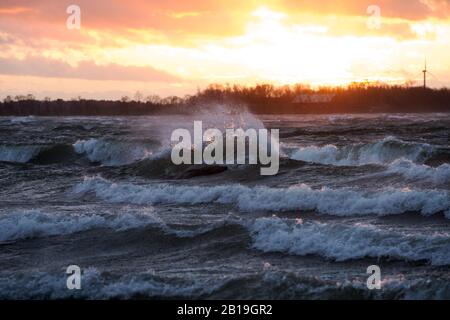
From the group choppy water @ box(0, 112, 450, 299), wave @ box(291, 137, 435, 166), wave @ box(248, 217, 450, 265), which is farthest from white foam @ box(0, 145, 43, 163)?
wave @ box(248, 217, 450, 265)

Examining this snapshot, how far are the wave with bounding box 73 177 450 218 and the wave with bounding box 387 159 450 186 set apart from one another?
2.90m

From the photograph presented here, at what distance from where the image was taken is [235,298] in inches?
404

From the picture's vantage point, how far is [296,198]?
61.2ft

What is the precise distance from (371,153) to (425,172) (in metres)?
9.65

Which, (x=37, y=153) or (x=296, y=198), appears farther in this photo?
(x=37, y=153)

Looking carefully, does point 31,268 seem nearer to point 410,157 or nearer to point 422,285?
point 422,285

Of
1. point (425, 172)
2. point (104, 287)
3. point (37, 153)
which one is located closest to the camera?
point (104, 287)

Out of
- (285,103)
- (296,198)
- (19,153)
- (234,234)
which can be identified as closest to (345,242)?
(234,234)

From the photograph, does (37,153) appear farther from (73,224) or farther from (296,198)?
(296,198)

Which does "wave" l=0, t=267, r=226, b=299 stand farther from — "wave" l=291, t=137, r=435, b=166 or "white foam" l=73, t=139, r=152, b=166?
"white foam" l=73, t=139, r=152, b=166

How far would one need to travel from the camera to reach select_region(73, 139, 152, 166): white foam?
39.8 meters

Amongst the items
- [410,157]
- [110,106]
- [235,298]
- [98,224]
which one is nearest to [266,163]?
[410,157]

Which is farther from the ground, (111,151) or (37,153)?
(111,151)
